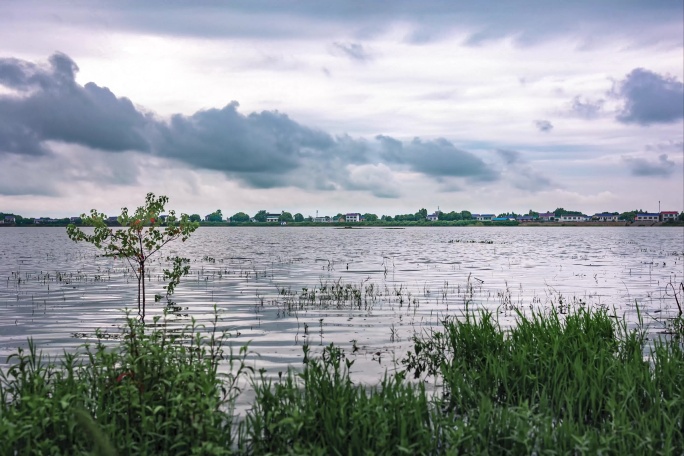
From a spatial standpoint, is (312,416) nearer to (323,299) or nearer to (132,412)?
(132,412)

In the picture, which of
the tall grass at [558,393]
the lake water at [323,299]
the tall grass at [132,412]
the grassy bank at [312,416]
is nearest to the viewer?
the tall grass at [132,412]

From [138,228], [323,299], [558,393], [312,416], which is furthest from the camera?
[323,299]

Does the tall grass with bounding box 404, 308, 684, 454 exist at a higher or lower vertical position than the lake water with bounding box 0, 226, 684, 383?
higher

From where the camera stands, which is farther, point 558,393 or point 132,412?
point 558,393

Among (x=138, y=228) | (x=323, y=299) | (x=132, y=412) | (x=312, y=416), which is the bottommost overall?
(x=323, y=299)

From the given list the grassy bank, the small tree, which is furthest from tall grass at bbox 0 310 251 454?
the small tree

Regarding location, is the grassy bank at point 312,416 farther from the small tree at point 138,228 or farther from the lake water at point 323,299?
the small tree at point 138,228

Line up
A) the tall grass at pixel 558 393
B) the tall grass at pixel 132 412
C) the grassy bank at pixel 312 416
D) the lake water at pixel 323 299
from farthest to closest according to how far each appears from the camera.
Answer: the lake water at pixel 323 299 < the tall grass at pixel 558 393 < the grassy bank at pixel 312 416 < the tall grass at pixel 132 412

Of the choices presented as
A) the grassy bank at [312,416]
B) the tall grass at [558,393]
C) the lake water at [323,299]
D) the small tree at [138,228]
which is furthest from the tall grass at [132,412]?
the small tree at [138,228]

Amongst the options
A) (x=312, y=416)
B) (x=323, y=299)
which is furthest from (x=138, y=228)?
(x=312, y=416)

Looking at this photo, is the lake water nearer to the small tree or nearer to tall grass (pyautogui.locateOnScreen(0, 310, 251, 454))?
the small tree

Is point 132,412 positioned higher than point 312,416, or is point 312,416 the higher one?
point 312,416

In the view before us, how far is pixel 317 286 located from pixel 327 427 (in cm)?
2526

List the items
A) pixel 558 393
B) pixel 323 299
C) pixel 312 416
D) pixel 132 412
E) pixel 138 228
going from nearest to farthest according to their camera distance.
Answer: pixel 312 416, pixel 132 412, pixel 558 393, pixel 138 228, pixel 323 299
